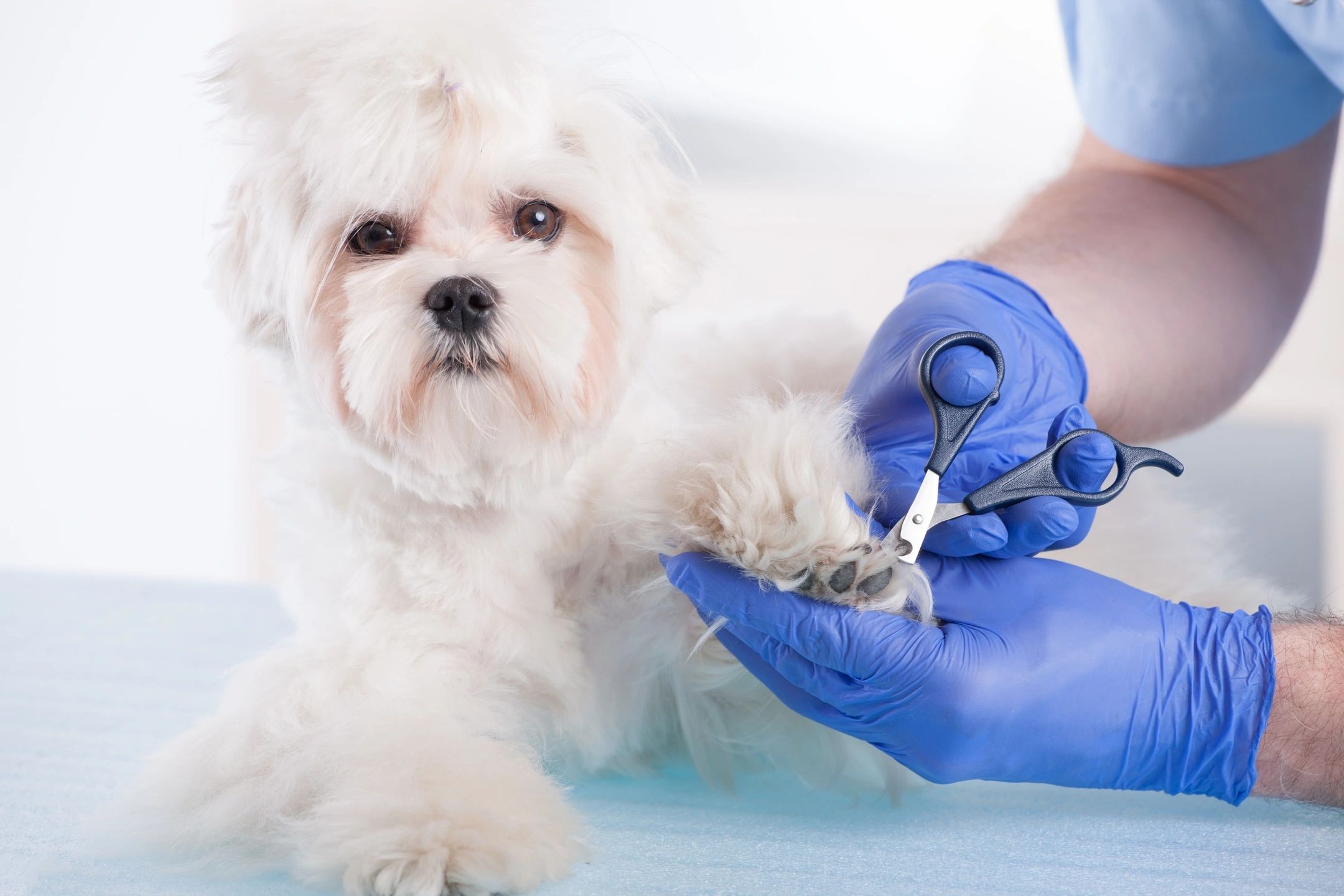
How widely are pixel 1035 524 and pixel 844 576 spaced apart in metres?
0.21

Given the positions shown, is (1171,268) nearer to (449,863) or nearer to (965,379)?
(965,379)

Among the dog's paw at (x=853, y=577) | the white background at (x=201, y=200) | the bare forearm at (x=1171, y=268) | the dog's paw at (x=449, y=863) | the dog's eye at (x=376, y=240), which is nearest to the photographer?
the dog's paw at (x=449, y=863)

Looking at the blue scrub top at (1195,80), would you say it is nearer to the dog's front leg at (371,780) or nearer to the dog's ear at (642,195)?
the dog's ear at (642,195)

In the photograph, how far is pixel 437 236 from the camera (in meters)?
1.10

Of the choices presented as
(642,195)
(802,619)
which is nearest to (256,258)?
(642,195)

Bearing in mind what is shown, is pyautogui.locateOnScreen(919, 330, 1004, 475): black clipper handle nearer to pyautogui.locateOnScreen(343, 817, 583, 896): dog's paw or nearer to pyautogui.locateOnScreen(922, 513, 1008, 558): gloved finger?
pyautogui.locateOnScreen(922, 513, 1008, 558): gloved finger

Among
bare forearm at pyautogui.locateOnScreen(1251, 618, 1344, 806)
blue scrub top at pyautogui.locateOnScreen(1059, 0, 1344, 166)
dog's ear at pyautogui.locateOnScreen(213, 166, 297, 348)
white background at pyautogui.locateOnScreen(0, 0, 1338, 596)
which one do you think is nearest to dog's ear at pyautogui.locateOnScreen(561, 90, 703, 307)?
dog's ear at pyautogui.locateOnScreen(213, 166, 297, 348)

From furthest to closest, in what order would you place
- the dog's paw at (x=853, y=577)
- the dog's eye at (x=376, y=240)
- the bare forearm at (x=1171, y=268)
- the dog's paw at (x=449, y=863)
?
the bare forearm at (x=1171, y=268)
the dog's eye at (x=376, y=240)
the dog's paw at (x=853, y=577)
the dog's paw at (x=449, y=863)

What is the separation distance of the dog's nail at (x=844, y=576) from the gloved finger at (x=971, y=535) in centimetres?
13

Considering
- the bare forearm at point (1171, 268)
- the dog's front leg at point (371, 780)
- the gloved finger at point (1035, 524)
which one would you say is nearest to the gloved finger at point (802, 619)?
the gloved finger at point (1035, 524)

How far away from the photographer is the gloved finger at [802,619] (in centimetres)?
102

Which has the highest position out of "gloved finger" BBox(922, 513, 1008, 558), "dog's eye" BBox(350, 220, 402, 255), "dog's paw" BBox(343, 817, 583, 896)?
"dog's eye" BBox(350, 220, 402, 255)

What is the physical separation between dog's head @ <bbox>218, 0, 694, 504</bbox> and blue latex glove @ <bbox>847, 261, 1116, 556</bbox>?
0.99 ft

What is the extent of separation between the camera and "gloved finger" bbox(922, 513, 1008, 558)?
106cm
